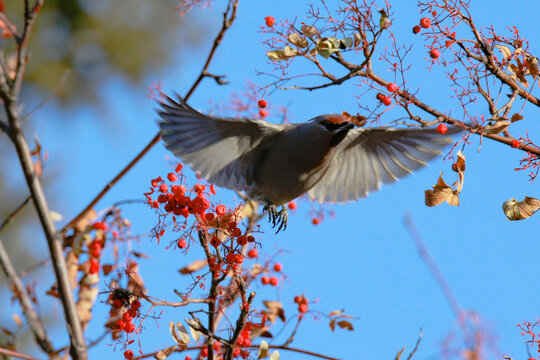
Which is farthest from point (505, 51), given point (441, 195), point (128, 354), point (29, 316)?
point (29, 316)

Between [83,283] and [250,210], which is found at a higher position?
[250,210]

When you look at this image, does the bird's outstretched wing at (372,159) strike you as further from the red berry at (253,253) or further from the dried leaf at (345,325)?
the dried leaf at (345,325)

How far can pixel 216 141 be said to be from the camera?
3.48m

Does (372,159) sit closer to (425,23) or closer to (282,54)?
(425,23)

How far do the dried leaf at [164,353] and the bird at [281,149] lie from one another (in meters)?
1.23

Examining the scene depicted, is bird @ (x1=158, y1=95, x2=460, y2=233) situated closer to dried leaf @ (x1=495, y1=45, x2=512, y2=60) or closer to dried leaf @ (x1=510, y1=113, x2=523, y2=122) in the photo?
dried leaf @ (x1=495, y1=45, x2=512, y2=60)

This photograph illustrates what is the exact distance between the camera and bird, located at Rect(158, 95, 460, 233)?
335cm

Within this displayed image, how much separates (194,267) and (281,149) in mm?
978

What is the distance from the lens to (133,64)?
1145cm

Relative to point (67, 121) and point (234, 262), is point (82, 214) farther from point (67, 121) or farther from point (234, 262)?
point (67, 121)

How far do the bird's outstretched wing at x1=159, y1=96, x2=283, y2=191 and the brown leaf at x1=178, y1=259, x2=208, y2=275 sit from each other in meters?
0.77

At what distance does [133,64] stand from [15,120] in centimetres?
982

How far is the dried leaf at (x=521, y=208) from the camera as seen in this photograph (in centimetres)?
→ 242

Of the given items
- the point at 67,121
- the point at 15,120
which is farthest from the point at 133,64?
the point at 15,120
